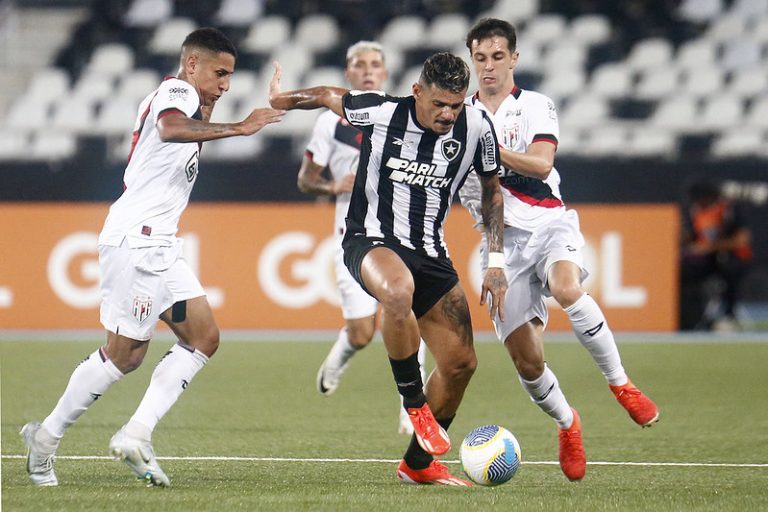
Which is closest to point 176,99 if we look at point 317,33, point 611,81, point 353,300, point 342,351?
point 353,300

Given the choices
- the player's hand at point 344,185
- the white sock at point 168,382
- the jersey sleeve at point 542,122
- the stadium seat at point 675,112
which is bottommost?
the white sock at point 168,382

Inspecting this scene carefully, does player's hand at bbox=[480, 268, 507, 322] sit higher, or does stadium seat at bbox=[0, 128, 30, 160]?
player's hand at bbox=[480, 268, 507, 322]

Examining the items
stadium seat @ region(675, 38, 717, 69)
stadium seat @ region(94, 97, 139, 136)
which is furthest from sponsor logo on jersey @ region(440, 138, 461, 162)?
stadium seat @ region(675, 38, 717, 69)

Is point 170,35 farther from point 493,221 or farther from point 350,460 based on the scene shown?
point 493,221

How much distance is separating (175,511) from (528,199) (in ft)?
8.72

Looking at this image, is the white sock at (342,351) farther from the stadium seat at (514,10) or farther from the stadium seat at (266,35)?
the stadium seat at (514,10)

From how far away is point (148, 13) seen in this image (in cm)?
2005

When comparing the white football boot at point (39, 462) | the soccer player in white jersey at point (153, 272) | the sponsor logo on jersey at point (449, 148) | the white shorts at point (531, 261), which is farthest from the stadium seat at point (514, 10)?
the white football boot at point (39, 462)

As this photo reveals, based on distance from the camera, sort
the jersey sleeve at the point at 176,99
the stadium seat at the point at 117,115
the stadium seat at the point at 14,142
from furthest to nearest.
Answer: the stadium seat at the point at 117,115
the stadium seat at the point at 14,142
the jersey sleeve at the point at 176,99

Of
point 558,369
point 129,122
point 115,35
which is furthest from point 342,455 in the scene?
point 115,35

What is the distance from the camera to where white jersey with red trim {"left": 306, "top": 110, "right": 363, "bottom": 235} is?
29.1 ft

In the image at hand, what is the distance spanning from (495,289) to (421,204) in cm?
53

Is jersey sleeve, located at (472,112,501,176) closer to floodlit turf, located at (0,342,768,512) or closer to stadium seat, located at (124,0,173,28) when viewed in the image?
floodlit turf, located at (0,342,768,512)

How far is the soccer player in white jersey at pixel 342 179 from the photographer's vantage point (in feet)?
28.7
